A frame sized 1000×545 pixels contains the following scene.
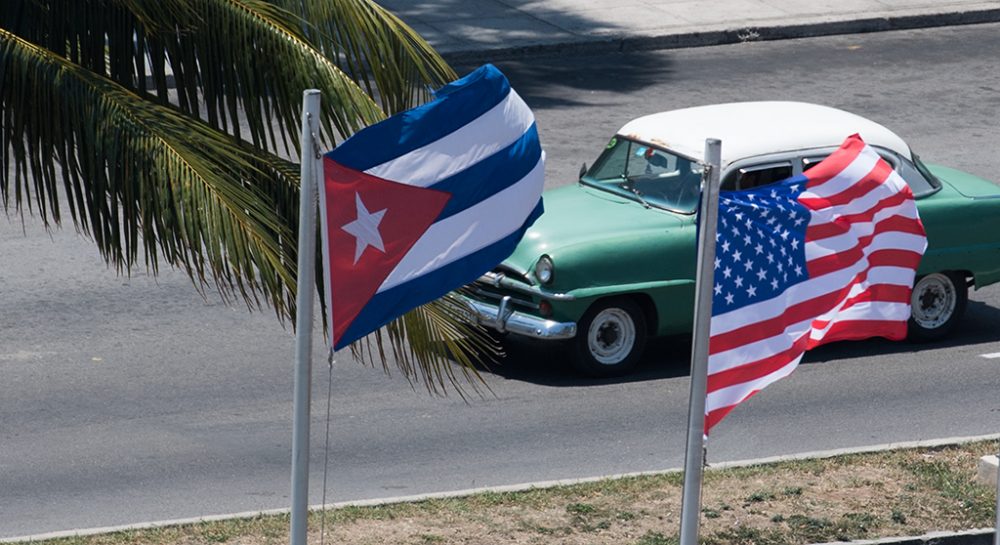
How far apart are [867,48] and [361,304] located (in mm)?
16450

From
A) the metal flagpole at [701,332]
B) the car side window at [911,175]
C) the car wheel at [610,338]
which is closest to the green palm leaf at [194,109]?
the metal flagpole at [701,332]

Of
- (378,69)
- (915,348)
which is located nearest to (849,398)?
(915,348)

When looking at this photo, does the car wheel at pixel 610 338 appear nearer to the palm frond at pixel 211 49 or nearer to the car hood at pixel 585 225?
the car hood at pixel 585 225

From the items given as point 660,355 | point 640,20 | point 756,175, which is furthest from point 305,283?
point 640,20

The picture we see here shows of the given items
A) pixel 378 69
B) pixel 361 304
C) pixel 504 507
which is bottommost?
pixel 504 507

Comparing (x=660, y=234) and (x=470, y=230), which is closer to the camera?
(x=470, y=230)

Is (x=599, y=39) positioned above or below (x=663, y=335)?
above

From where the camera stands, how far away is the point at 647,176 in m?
12.2

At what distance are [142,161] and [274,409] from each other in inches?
181

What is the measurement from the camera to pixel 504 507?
901 cm

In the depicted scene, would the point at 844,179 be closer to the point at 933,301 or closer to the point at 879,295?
the point at 879,295

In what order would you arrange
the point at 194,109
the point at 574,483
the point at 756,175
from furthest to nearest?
the point at 756,175, the point at 574,483, the point at 194,109

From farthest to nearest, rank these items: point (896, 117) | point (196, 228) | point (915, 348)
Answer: point (896, 117) < point (915, 348) < point (196, 228)

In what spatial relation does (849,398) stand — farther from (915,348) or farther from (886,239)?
(886,239)
